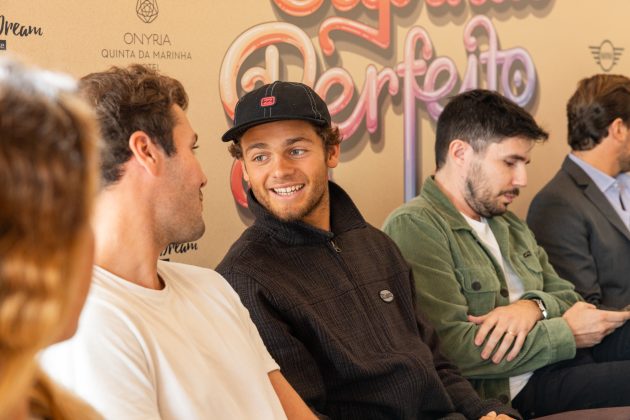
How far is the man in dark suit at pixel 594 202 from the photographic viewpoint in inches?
131

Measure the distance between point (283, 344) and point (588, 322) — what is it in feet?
4.14

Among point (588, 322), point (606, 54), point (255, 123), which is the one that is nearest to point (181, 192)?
point (255, 123)

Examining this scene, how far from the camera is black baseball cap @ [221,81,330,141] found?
→ 7.35ft

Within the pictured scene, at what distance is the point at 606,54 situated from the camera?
4297 mm

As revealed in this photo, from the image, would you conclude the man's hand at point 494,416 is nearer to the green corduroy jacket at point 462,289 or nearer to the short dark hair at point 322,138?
the green corduroy jacket at point 462,289

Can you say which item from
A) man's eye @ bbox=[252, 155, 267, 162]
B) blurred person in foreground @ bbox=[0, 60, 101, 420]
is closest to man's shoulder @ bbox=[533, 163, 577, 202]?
man's eye @ bbox=[252, 155, 267, 162]

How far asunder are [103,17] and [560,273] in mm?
1919

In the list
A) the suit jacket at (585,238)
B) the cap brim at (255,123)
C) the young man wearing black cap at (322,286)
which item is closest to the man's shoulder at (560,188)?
the suit jacket at (585,238)

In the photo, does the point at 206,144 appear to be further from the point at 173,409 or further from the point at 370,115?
the point at 173,409

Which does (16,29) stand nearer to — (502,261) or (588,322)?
(502,261)

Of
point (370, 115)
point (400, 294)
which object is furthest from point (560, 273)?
point (400, 294)

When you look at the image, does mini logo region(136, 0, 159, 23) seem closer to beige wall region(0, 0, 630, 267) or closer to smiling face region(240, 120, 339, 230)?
beige wall region(0, 0, 630, 267)

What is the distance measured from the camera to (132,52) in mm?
2455

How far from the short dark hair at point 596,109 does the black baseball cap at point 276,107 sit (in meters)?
1.73
